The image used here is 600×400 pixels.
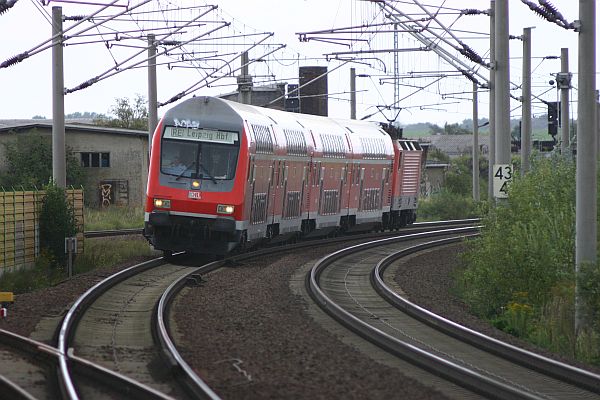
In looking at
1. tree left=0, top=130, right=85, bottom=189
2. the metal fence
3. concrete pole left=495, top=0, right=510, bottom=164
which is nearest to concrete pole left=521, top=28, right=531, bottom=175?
concrete pole left=495, top=0, right=510, bottom=164

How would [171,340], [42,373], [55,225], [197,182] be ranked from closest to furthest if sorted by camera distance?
1. [42,373]
2. [171,340]
3. [197,182]
4. [55,225]

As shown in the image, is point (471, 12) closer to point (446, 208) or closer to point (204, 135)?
point (204, 135)

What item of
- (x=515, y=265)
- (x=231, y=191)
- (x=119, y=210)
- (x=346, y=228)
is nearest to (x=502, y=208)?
(x=515, y=265)

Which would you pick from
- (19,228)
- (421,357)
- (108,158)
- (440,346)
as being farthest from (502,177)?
(108,158)

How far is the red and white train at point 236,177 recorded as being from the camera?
82.9ft

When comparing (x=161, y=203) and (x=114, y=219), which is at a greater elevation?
(x=161, y=203)

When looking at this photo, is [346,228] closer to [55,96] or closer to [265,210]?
[265,210]

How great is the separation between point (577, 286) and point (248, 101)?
25.6 m

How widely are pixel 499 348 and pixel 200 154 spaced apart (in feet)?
40.8

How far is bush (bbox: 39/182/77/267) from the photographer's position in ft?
89.2

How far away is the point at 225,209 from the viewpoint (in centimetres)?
2516

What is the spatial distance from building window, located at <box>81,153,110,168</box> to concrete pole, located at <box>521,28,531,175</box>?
26504 millimetres

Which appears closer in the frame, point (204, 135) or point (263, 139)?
point (204, 135)

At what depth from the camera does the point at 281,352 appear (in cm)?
1366
